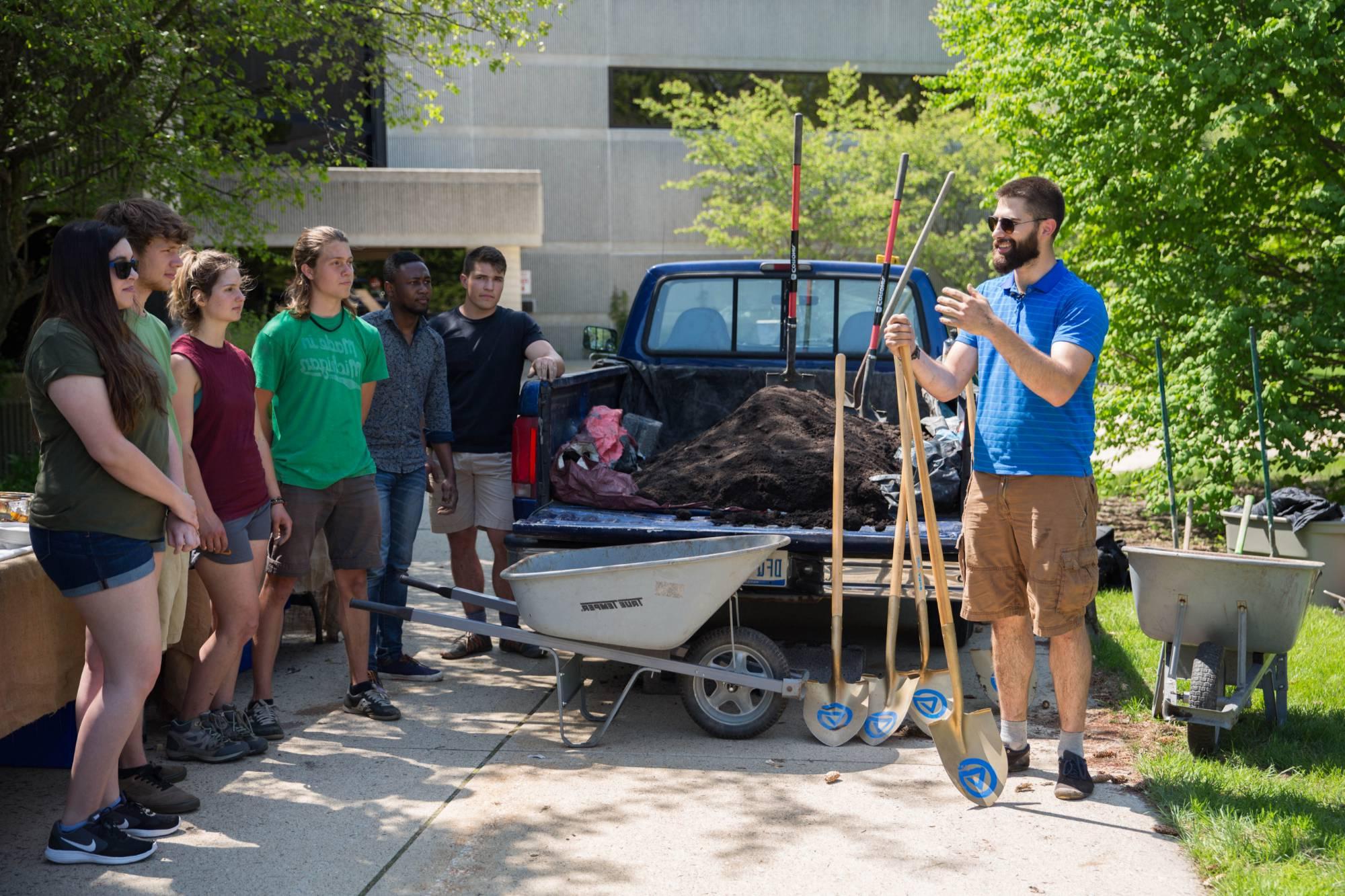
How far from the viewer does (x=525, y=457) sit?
586 centimetres

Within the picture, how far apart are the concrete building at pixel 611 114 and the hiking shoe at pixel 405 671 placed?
27.6 metres

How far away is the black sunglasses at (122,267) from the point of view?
13.0 ft

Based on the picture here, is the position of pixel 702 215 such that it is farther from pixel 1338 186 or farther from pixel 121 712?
pixel 121 712

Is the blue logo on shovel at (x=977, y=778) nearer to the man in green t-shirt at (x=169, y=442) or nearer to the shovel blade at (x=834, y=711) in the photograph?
the shovel blade at (x=834, y=711)

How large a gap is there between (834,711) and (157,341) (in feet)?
9.73

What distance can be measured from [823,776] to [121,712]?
8.26 feet

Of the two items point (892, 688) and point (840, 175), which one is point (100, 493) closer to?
point (892, 688)

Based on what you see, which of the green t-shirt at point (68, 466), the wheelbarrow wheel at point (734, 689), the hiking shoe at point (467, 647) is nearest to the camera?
the green t-shirt at point (68, 466)

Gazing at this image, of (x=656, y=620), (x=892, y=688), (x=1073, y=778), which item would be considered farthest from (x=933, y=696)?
(x=656, y=620)

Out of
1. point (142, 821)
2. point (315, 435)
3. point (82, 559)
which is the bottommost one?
point (142, 821)

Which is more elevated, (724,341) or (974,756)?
(724,341)

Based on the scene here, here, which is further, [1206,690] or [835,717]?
[835,717]

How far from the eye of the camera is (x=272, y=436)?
5383mm

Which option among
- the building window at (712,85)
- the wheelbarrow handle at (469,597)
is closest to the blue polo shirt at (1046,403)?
the wheelbarrow handle at (469,597)
